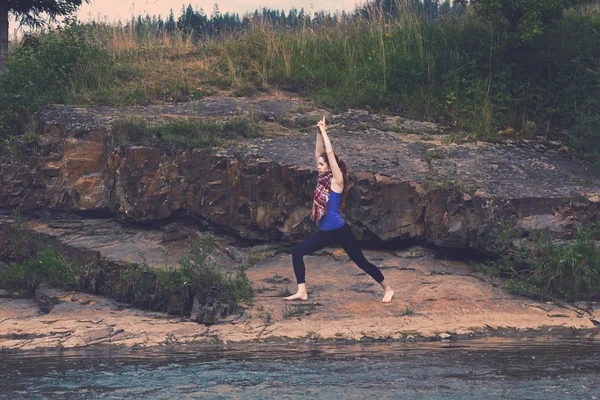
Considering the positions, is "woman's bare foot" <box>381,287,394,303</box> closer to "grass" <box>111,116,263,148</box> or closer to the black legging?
the black legging

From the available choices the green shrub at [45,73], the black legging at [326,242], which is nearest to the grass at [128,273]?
the black legging at [326,242]

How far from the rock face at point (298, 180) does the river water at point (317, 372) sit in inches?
104

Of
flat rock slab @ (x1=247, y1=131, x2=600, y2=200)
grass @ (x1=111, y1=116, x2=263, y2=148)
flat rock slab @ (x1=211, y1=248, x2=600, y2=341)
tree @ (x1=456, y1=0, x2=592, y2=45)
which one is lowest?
flat rock slab @ (x1=211, y1=248, x2=600, y2=341)

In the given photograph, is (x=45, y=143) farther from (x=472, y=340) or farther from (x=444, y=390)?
(x=444, y=390)

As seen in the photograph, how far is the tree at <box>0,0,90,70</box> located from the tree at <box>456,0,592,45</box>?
761cm

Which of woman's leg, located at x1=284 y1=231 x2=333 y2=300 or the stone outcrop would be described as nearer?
woman's leg, located at x1=284 y1=231 x2=333 y2=300

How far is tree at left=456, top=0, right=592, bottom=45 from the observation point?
12828mm

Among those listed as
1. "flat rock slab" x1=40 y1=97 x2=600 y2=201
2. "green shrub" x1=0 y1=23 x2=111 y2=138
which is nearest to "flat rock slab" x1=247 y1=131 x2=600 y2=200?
"flat rock slab" x1=40 y1=97 x2=600 y2=201

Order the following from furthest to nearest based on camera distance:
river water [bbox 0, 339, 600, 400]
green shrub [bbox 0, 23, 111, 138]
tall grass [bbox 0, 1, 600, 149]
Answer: tall grass [bbox 0, 1, 600, 149], green shrub [bbox 0, 23, 111, 138], river water [bbox 0, 339, 600, 400]

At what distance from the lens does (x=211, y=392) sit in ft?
20.3

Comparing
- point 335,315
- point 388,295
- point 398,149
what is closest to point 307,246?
point 335,315

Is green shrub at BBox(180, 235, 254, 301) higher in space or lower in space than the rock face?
lower

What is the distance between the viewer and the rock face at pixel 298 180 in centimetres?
1059

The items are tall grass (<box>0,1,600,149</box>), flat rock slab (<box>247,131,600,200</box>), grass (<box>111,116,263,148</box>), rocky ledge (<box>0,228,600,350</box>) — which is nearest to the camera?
rocky ledge (<box>0,228,600,350</box>)
